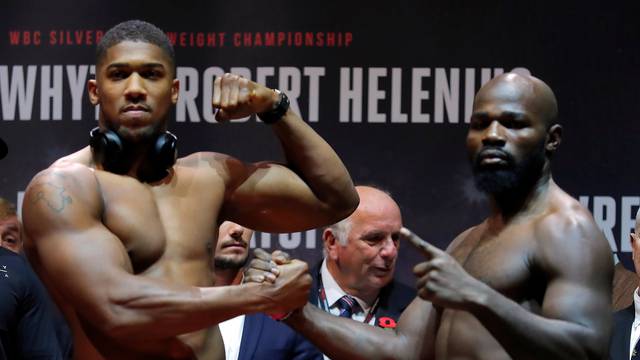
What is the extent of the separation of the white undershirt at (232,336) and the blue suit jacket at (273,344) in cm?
5

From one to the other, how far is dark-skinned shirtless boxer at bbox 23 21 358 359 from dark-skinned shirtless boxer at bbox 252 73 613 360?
330 millimetres

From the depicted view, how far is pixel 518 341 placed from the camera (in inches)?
120

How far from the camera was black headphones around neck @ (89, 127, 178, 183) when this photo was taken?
3189 millimetres

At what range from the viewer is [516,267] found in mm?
3186

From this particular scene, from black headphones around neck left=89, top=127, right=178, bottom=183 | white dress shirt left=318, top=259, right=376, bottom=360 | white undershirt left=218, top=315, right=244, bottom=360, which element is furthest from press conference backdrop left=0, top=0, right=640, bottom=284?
black headphones around neck left=89, top=127, right=178, bottom=183

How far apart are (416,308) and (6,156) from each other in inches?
90.9

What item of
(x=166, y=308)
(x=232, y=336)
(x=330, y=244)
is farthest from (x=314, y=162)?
(x=330, y=244)

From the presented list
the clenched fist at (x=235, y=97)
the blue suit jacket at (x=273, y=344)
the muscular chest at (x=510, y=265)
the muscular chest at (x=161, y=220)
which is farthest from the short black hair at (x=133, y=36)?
the blue suit jacket at (x=273, y=344)

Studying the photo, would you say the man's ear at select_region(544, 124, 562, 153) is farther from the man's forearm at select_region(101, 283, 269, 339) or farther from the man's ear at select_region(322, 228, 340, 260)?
the man's ear at select_region(322, 228, 340, 260)

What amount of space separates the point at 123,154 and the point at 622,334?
6.73 feet

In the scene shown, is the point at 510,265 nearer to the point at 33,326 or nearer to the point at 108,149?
the point at 108,149

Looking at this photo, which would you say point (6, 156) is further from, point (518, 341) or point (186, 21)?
point (518, 341)

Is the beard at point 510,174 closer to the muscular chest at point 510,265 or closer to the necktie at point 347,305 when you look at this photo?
the muscular chest at point 510,265

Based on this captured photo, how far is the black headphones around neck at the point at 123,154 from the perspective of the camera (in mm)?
3189
